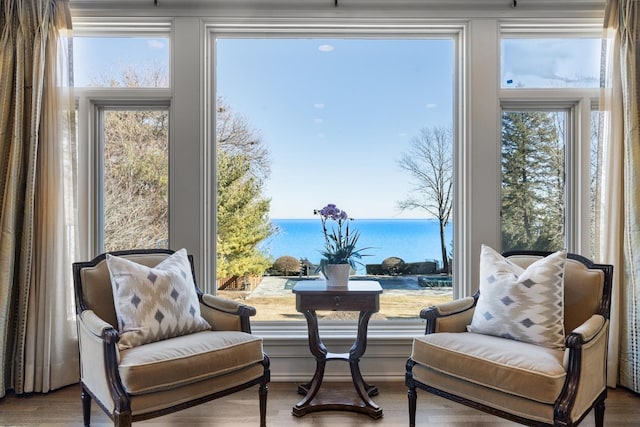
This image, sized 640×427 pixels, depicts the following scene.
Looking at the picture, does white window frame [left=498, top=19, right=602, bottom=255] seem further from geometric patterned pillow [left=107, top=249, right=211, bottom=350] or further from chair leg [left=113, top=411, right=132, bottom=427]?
chair leg [left=113, top=411, right=132, bottom=427]

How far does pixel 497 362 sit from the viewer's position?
6.16ft

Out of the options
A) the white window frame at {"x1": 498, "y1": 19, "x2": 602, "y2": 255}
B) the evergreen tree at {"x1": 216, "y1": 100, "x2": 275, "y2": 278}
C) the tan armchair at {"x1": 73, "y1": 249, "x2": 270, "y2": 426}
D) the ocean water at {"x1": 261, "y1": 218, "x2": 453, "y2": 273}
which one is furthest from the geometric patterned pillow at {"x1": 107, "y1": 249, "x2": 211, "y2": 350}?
the white window frame at {"x1": 498, "y1": 19, "x2": 602, "y2": 255}

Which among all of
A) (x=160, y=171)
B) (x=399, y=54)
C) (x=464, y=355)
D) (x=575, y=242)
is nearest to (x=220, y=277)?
(x=160, y=171)

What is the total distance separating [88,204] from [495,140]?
9.67 ft

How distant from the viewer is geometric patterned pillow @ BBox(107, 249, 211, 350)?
211cm

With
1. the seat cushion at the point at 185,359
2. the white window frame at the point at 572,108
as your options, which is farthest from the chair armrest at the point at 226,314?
the white window frame at the point at 572,108

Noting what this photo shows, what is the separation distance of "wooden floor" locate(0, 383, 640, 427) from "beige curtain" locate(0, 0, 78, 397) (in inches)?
9.1

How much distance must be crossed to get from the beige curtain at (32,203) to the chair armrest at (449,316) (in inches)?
92.0

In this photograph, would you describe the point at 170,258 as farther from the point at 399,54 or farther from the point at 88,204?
the point at 399,54

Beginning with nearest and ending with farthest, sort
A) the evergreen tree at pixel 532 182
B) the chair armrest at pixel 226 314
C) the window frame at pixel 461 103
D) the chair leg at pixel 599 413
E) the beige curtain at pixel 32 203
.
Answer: the chair leg at pixel 599 413 < the chair armrest at pixel 226 314 < the beige curtain at pixel 32 203 < the window frame at pixel 461 103 < the evergreen tree at pixel 532 182

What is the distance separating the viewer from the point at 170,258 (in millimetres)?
2477

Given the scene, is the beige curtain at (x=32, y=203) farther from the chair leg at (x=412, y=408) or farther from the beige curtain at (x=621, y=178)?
the beige curtain at (x=621, y=178)

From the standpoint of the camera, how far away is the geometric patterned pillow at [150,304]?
211 centimetres

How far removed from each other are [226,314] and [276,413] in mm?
640
